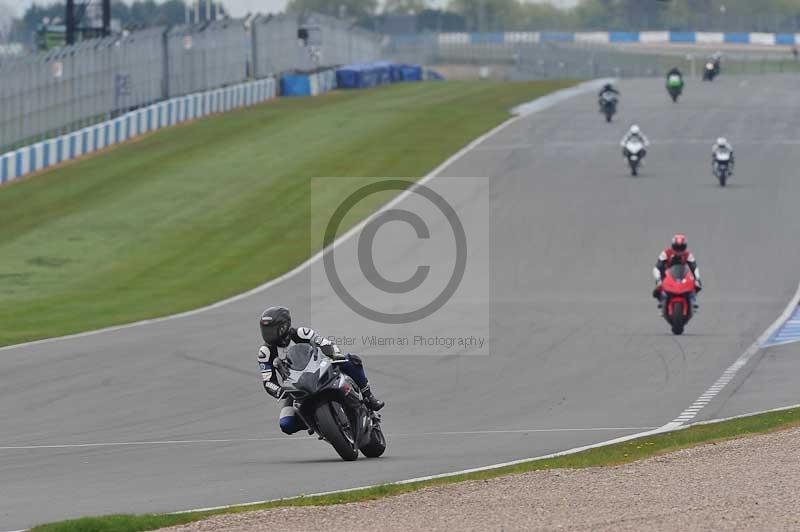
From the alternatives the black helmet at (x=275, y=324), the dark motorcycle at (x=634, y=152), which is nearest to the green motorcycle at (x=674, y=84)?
the dark motorcycle at (x=634, y=152)

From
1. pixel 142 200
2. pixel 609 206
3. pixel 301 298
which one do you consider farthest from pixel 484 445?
pixel 142 200

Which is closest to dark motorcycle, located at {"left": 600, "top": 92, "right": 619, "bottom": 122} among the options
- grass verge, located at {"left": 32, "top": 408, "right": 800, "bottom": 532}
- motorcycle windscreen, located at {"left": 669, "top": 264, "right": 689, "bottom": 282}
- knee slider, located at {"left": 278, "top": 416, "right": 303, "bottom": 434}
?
motorcycle windscreen, located at {"left": 669, "top": 264, "right": 689, "bottom": 282}

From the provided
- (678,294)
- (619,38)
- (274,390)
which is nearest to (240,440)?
(274,390)

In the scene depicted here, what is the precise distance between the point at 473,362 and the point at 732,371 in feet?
11.8

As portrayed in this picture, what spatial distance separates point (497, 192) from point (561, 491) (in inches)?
1203

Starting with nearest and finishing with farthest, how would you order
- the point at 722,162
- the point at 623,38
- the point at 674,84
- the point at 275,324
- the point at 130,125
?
the point at 275,324, the point at 722,162, the point at 130,125, the point at 674,84, the point at 623,38

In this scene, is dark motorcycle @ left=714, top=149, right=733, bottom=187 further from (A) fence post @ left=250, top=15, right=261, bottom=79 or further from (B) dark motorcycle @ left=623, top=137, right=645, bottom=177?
(A) fence post @ left=250, top=15, right=261, bottom=79

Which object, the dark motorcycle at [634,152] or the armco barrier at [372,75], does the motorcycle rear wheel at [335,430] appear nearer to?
the dark motorcycle at [634,152]

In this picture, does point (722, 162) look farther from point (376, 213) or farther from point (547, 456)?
point (547, 456)

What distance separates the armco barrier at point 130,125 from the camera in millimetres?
45531

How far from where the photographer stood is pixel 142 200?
43.1 meters

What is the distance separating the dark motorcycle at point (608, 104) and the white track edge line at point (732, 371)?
29.5 m

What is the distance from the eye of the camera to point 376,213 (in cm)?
3922

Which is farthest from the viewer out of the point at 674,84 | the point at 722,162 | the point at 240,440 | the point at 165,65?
the point at 674,84
